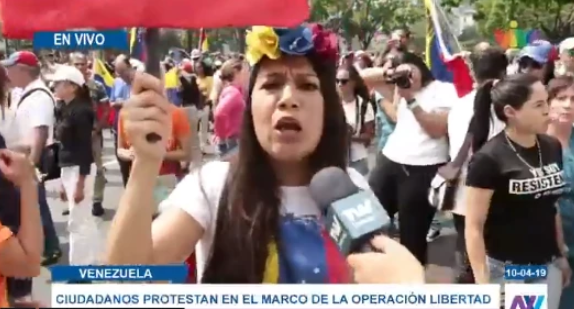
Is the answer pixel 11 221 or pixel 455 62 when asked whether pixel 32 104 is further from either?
pixel 455 62

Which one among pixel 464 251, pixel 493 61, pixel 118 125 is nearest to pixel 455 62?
pixel 493 61

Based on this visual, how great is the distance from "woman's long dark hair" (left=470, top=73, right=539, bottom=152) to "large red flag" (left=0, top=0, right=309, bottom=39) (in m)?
0.60

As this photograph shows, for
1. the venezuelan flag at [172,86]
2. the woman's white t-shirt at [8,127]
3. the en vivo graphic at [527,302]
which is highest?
the venezuelan flag at [172,86]

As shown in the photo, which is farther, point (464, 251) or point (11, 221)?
point (464, 251)

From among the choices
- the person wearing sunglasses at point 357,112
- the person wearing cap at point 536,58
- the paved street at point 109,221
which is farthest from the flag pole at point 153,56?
the person wearing cap at point 536,58

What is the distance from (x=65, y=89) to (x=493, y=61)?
3.64ft

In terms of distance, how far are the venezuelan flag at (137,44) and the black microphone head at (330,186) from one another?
0.53m

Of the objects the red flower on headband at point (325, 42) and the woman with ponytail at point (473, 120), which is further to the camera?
the woman with ponytail at point (473, 120)

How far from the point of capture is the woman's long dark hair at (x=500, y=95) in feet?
8.68

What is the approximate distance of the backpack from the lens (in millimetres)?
2496

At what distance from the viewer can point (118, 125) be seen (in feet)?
8.02

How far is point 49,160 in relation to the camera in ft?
8.30

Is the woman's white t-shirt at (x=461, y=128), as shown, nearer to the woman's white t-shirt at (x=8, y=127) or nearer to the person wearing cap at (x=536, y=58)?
the person wearing cap at (x=536, y=58)

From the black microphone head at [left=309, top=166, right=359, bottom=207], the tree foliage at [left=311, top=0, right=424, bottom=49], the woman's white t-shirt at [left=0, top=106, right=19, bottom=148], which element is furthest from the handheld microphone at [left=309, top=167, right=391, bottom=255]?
the woman's white t-shirt at [left=0, top=106, right=19, bottom=148]
